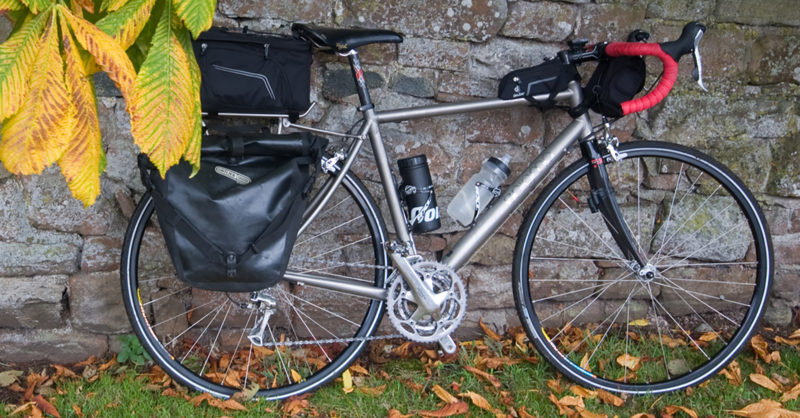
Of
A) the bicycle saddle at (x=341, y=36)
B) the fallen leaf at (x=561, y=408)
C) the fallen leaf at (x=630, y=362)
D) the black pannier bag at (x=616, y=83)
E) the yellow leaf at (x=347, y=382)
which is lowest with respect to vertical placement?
the fallen leaf at (x=561, y=408)

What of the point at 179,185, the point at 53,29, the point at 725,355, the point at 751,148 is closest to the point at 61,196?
the point at 179,185

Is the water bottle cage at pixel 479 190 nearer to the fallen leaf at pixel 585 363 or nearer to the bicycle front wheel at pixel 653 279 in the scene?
the bicycle front wheel at pixel 653 279

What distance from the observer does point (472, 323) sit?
307 centimetres

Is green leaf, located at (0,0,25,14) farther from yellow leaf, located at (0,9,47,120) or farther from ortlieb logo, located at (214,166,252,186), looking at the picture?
ortlieb logo, located at (214,166,252,186)

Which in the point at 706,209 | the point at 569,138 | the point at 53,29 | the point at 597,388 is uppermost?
the point at 53,29

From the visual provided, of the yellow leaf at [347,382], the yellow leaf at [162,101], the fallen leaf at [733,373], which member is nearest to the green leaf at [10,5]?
the yellow leaf at [162,101]

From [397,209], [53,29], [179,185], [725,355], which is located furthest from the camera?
[725,355]

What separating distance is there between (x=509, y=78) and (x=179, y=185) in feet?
4.09

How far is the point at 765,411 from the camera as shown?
2553 mm

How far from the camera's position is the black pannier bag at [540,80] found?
2.54 metres

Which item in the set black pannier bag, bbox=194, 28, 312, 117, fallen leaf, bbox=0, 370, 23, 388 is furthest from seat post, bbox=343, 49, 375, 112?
fallen leaf, bbox=0, 370, 23, 388

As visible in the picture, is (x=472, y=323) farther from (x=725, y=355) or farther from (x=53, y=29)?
(x=53, y=29)

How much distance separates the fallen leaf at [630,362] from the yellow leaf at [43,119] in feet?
7.63

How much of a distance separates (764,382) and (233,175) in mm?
2217
